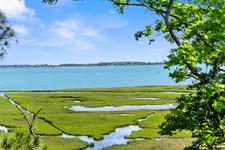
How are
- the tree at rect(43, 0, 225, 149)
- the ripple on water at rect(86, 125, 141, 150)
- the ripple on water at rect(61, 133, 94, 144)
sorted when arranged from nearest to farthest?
the tree at rect(43, 0, 225, 149)
the ripple on water at rect(86, 125, 141, 150)
the ripple on water at rect(61, 133, 94, 144)

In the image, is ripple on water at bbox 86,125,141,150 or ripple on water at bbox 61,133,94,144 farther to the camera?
ripple on water at bbox 61,133,94,144

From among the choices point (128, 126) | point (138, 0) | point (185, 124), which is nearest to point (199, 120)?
point (185, 124)

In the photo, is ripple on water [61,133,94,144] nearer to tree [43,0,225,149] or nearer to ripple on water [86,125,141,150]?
ripple on water [86,125,141,150]

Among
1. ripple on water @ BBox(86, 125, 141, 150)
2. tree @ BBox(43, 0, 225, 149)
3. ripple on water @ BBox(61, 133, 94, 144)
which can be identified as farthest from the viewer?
ripple on water @ BBox(61, 133, 94, 144)

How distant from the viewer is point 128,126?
59.4 meters

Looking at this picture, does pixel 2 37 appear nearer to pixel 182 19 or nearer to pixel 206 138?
pixel 182 19

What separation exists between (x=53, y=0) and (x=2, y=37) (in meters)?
13.2

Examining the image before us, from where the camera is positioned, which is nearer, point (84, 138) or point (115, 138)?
point (115, 138)

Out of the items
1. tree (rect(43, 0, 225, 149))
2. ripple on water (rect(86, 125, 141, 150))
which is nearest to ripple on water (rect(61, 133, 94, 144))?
ripple on water (rect(86, 125, 141, 150))

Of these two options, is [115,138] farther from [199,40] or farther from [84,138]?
[199,40]

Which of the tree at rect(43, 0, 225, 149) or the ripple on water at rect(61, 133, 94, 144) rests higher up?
the tree at rect(43, 0, 225, 149)

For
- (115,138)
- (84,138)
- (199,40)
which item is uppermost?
(199,40)

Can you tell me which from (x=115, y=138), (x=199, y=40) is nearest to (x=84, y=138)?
(x=115, y=138)

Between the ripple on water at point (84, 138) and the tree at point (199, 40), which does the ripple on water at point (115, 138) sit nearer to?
the ripple on water at point (84, 138)
